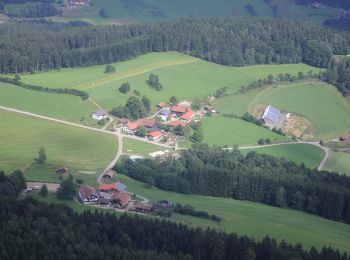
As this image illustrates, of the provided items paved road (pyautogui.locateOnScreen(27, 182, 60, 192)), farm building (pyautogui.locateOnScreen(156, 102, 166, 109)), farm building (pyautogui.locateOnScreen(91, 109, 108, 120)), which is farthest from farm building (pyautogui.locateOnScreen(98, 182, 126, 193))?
farm building (pyautogui.locateOnScreen(156, 102, 166, 109))

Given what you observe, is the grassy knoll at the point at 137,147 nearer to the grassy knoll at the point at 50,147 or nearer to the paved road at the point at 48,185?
the grassy knoll at the point at 50,147

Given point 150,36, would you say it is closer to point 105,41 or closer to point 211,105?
point 105,41

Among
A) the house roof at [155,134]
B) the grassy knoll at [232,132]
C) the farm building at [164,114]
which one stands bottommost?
the grassy knoll at [232,132]

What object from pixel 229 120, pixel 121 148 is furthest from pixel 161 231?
pixel 229 120

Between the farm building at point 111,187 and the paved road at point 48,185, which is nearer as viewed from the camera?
the paved road at point 48,185

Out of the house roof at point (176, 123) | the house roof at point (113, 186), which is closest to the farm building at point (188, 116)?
the house roof at point (176, 123)
